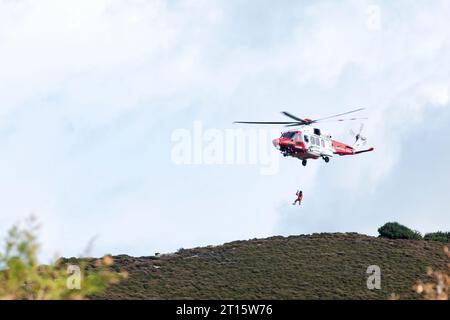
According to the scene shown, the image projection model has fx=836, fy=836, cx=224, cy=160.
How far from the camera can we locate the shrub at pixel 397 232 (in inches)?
2378

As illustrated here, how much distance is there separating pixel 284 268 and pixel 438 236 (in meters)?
15.6

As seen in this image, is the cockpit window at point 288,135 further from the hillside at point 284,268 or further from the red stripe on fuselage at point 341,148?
the hillside at point 284,268

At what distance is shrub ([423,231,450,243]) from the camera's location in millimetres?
61312

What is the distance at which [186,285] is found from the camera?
163 ft

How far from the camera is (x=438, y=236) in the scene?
204 ft

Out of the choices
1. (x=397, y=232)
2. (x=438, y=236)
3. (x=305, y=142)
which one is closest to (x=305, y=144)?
(x=305, y=142)

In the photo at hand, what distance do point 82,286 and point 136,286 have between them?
35.7 m

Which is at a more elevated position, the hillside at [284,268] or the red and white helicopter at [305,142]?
the red and white helicopter at [305,142]

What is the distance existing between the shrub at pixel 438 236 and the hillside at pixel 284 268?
1672 millimetres

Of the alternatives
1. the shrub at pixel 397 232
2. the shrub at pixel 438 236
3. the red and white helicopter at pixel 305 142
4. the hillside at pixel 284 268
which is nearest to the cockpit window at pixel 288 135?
the red and white helicopter at pixel 305 142

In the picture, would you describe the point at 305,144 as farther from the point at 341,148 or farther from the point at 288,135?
the point at 341,148

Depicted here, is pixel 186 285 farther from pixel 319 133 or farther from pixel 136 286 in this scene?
pixel 319 133
